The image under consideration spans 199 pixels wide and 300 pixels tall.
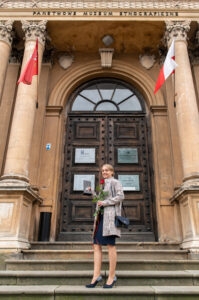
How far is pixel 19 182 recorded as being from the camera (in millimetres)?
5449

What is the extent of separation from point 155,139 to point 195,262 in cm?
406

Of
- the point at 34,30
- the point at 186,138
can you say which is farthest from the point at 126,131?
the point at 34,30

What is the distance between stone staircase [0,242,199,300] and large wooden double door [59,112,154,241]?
1.88 m

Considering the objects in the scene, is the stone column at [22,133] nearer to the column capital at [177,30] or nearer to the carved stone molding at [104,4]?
the carved stone molding at [104,4]

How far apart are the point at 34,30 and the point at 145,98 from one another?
4019 millimetres

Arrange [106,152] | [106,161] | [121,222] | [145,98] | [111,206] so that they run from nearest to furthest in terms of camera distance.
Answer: [121,222] → [111,206] → [106,161] → [106,152] → [145,98]

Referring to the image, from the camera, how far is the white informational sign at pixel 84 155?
7.71 m

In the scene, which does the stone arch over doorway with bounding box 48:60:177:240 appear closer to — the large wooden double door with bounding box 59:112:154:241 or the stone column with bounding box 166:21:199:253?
the large wooden double door with bounding box 59:112:154:241

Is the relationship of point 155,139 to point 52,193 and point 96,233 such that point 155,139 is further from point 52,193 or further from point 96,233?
point 96,233

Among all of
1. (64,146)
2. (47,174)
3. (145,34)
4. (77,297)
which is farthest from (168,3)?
(77,297)

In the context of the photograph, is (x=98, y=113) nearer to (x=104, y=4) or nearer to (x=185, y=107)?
(x=185, y=107)

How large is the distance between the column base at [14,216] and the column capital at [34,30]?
173 inches

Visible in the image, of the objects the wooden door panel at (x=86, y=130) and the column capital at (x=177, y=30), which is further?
the wooden door panel at (x=86, y=130)

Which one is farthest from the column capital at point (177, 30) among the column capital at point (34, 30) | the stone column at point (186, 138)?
the column capital at point (34, 30)
